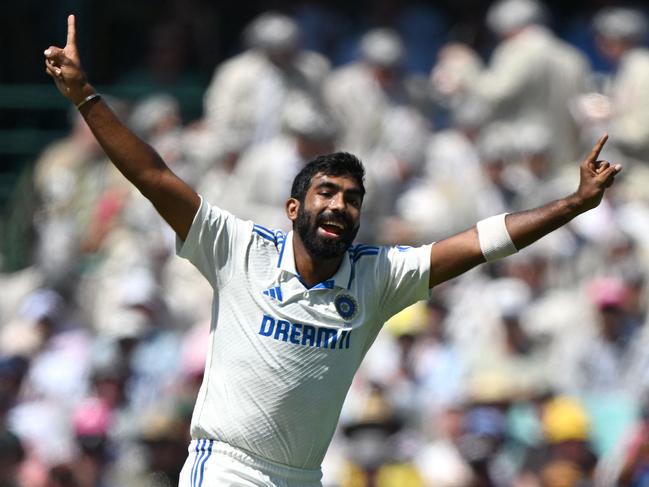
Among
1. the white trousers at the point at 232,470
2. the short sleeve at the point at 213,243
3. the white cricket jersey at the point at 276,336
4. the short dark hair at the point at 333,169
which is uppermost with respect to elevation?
the short dark hair at the point at 333,169

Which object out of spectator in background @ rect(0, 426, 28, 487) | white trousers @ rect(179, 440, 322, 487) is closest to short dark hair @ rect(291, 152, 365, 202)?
white trousers @ rect(179, 440, 322, 487)

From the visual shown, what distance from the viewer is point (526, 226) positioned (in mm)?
6516

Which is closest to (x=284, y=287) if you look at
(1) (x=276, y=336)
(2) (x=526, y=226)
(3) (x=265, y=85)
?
(1) (x=276, y=336)

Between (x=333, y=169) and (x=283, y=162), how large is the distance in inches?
192

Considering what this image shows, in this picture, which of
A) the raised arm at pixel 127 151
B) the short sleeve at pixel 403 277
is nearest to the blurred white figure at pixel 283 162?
the short sleeve at pixel 403 277

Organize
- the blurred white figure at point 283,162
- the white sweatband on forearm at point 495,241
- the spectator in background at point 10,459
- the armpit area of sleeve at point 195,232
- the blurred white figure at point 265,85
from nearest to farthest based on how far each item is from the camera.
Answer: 1. the armpit area of sleeve at point 195,232
2. the white sweatband on forearm at point 495,241
3. the spectator in background at point 10,459
4. the blurred white figure at point 283,162
5. the blurred white figure at point 265,85

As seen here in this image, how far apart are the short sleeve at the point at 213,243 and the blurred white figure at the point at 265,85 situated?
566 cm

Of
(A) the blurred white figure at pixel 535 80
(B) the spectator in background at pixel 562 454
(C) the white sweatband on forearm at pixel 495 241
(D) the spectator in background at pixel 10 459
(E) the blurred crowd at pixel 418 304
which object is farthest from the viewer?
(A) the blurred white figure at pixel 535 80

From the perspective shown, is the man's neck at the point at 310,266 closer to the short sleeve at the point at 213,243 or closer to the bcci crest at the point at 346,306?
the bcci crest at the point at 346,306

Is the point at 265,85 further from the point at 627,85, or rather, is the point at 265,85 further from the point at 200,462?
the point at 200,462

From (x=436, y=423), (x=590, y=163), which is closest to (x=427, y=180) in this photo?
(x=436, y=423)

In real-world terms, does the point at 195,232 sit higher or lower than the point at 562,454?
higher

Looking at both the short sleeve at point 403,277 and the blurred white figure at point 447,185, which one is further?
the blurred white figure at point 447,185

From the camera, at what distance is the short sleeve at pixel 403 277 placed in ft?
21.6
